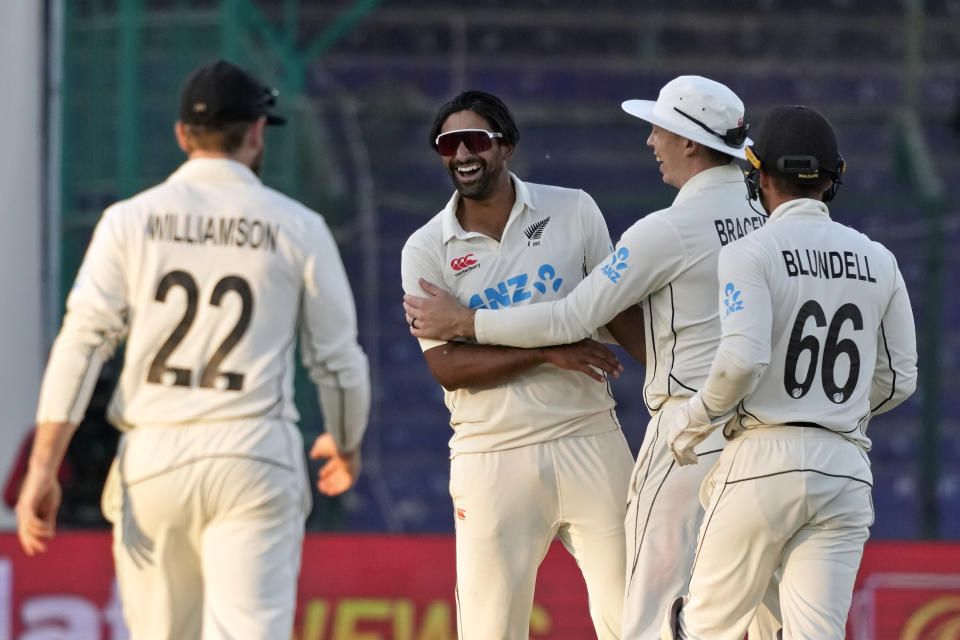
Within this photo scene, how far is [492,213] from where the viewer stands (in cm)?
458

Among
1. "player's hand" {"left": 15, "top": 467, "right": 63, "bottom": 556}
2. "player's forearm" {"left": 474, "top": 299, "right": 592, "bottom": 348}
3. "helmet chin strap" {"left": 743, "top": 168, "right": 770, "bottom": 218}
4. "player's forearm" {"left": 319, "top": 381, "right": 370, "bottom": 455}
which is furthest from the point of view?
"player's forearm" {"left": 474, "top": 299, "right": 592, "bottom": 348}

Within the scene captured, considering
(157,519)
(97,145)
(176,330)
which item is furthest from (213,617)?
(97,145)

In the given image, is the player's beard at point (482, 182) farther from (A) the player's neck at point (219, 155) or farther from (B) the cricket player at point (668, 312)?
(A) the player's neck at point (219, 155)

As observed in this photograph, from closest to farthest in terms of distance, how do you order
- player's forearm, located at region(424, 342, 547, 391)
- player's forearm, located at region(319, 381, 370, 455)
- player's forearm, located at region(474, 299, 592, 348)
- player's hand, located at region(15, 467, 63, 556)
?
1. player's hand, located at region(15, 467, 63, 556)
2. player's forearm, located at region(319, 381, 370, 455)
3. player's forearm, located at region(474, 299, 592, 348)
4. player's forearm, located at region(424, 342, 547, 391)

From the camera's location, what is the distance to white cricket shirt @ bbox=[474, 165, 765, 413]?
4.24 m

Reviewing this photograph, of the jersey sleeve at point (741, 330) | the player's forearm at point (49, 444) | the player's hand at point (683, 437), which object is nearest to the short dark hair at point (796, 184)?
A: the jersey sleeve at point (741, 330)

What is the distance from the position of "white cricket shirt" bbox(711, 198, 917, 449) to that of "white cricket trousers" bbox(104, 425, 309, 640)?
114 centimetres

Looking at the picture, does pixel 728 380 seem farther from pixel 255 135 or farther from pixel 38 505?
pixel 38 505

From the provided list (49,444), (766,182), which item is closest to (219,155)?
(49,444)

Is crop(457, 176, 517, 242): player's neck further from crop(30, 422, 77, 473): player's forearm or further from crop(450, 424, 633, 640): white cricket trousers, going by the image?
crop(30, 422, 77, 473): player's forearm

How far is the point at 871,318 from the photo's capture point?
3934mm

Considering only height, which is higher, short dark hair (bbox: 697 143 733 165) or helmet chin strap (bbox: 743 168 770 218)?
short dark hair (bbox: 697 143 733 165)

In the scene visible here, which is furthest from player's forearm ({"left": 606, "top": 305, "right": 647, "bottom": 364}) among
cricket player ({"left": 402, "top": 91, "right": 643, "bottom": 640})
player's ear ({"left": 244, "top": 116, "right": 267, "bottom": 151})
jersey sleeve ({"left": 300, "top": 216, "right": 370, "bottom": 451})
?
player's ear ({"left": 244, "top": 116, "right": 267, "bottom": 151})

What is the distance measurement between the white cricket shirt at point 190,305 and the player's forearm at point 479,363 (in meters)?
0.70
